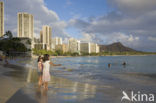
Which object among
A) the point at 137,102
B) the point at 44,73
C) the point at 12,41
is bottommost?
the point at 137,102

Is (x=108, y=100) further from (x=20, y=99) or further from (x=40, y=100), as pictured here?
(x=20, y=99)

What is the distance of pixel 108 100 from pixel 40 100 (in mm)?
2797

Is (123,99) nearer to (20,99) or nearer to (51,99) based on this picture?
(51,99)

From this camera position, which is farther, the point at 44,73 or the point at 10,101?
the point at 44,73

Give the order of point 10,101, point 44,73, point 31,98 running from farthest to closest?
point 44,73 → point 31,98 → point 10,101

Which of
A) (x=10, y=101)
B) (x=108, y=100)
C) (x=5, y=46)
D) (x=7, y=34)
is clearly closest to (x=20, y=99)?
(x=10, y=101)

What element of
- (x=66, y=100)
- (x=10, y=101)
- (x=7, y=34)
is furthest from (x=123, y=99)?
(x=7, y=34)

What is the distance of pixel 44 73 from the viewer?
28.3 ft

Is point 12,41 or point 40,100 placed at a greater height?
point 12,41

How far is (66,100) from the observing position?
269 inches

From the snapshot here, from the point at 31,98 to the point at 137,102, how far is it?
4387 mm

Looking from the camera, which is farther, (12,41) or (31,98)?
(12,41)

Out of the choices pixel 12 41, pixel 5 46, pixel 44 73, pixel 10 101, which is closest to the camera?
pixel 10 101

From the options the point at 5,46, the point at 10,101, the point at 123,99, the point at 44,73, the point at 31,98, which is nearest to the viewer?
the point at 10,101
